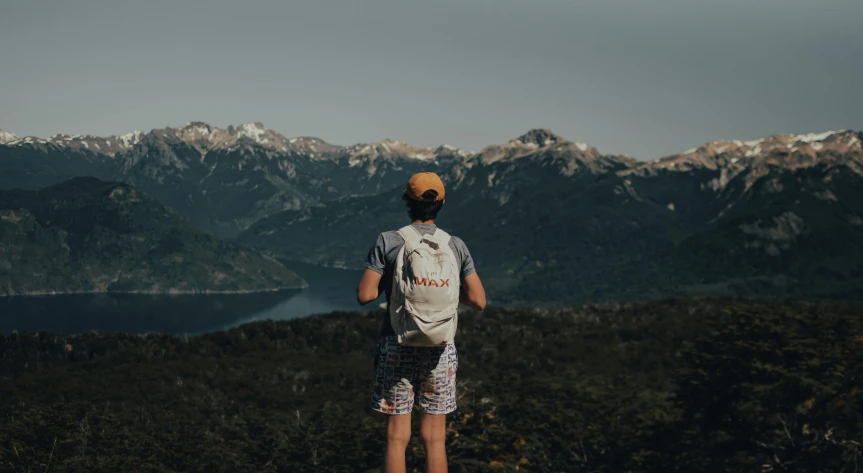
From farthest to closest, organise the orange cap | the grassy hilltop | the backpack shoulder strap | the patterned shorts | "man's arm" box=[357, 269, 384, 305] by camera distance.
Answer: the grassy hilltop → the orange cap → the patterned shorts → the backpack shoulder strap → "man's arm" box=[357, 269, 384, 305]

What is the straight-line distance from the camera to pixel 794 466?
1175 inches

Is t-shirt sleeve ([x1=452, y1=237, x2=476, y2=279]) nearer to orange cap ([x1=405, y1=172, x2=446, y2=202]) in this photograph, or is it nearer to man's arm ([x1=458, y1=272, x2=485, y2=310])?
man's arm ([x1=458, y1=272, x2=485, y2=310])

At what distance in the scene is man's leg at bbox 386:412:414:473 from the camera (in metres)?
10.6

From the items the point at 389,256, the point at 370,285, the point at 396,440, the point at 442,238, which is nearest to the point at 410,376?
the point at 396,440

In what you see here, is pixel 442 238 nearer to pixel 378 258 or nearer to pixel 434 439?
pixel 378 258

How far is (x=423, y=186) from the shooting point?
10727mm

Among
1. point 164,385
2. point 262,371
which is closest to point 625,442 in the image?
point 164,385

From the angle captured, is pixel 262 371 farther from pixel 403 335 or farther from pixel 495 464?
pixel 403 335

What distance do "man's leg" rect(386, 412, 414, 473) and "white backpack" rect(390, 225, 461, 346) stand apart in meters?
1.24

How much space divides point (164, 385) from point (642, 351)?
2741 inches

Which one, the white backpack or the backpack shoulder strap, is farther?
the backpack shoulder strap

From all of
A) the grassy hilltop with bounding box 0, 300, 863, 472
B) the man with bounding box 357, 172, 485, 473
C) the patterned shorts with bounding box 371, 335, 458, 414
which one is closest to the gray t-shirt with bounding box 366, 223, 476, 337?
the man with bounding box 357, 172, 485, 473

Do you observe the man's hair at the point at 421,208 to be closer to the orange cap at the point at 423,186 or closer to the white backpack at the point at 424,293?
the orange cap at the point at 423,186

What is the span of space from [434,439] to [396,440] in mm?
537
